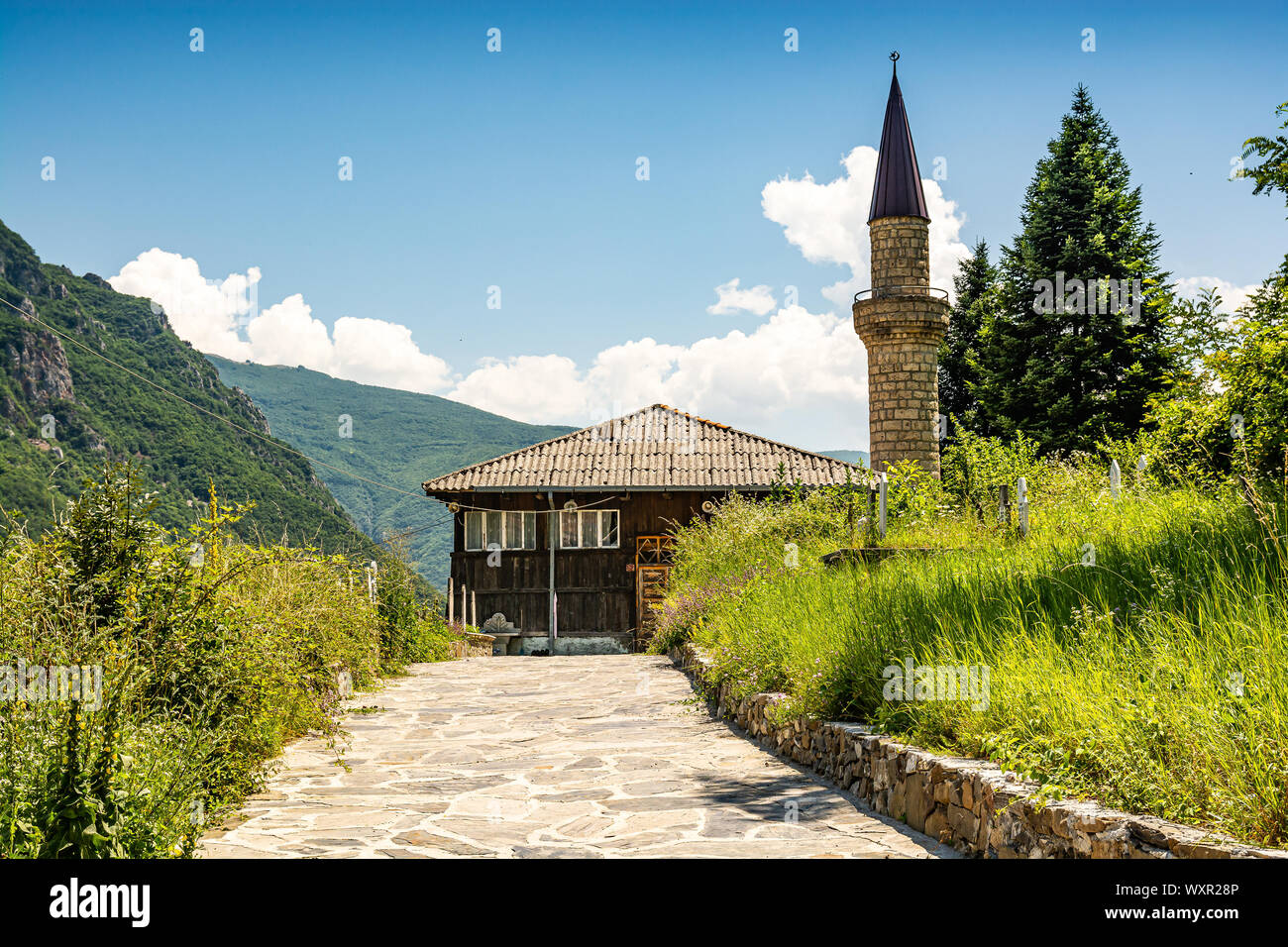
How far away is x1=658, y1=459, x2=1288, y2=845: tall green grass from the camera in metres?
3.38

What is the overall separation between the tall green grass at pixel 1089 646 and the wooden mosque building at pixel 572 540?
1180cm

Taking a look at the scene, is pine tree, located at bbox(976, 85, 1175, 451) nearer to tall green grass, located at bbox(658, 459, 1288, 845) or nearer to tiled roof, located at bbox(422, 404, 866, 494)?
tiled roof, located at bbox(422, 404, 866, 494)

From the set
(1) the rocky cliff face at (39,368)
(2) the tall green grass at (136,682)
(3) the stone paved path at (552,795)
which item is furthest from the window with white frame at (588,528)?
(1) the rocky cliff face at (39,368)

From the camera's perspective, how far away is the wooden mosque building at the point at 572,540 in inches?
861

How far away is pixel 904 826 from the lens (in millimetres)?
4855

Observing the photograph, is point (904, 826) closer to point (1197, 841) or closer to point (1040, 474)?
point (1197, 841)

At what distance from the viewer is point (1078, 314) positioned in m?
29.4

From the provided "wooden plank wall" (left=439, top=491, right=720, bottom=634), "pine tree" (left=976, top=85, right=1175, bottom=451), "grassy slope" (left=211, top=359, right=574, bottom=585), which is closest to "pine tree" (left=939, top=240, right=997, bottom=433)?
"pine tree" (left=976, top=85, right=1175, bottom=451)

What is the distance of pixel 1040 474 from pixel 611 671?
755cm

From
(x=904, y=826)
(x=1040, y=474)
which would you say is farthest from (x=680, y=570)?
(x=904, y=826)

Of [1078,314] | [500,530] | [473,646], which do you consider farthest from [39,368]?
[1078,314]

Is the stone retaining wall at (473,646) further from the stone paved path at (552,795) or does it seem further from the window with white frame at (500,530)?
the stone paved path at (552,795)

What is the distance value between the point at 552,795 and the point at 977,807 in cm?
263

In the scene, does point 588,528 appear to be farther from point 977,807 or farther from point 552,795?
point 977,807
